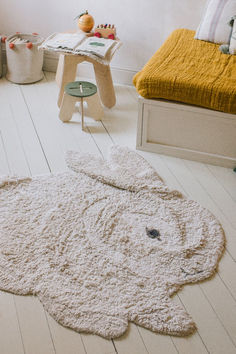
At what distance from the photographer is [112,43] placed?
2.69 meters

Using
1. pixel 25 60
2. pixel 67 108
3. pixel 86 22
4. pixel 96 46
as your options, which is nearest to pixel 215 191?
pixel 67 108

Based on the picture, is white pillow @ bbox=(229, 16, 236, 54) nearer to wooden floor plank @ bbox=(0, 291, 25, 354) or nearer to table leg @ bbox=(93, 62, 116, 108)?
table leg @ bbox=(93, 62, 116, 108)

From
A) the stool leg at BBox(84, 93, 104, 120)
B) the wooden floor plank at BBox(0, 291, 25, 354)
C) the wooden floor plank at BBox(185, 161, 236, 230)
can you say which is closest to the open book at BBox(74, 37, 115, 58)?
the stool leg at BBox(84, 93, 104, 120)

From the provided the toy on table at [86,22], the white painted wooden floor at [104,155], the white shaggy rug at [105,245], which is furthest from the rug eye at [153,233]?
the toy on table at [86,22]

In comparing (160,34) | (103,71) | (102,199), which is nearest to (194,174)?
(102,199)

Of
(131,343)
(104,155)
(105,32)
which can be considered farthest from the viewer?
(105,32)

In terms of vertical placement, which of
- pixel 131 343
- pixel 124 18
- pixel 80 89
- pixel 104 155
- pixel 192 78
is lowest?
pixel 131 343

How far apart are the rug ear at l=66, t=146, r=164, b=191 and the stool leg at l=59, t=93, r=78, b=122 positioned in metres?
0.38

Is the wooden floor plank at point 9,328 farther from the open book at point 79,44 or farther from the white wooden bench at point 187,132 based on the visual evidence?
the open book at point 79,44

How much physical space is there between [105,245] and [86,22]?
1.66 m

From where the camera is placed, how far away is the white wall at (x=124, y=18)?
9.38 feet

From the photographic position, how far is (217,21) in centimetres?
260

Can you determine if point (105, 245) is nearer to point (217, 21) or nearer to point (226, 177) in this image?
point (226, 177)

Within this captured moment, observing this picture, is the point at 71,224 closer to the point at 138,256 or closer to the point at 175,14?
the point at 138,256
